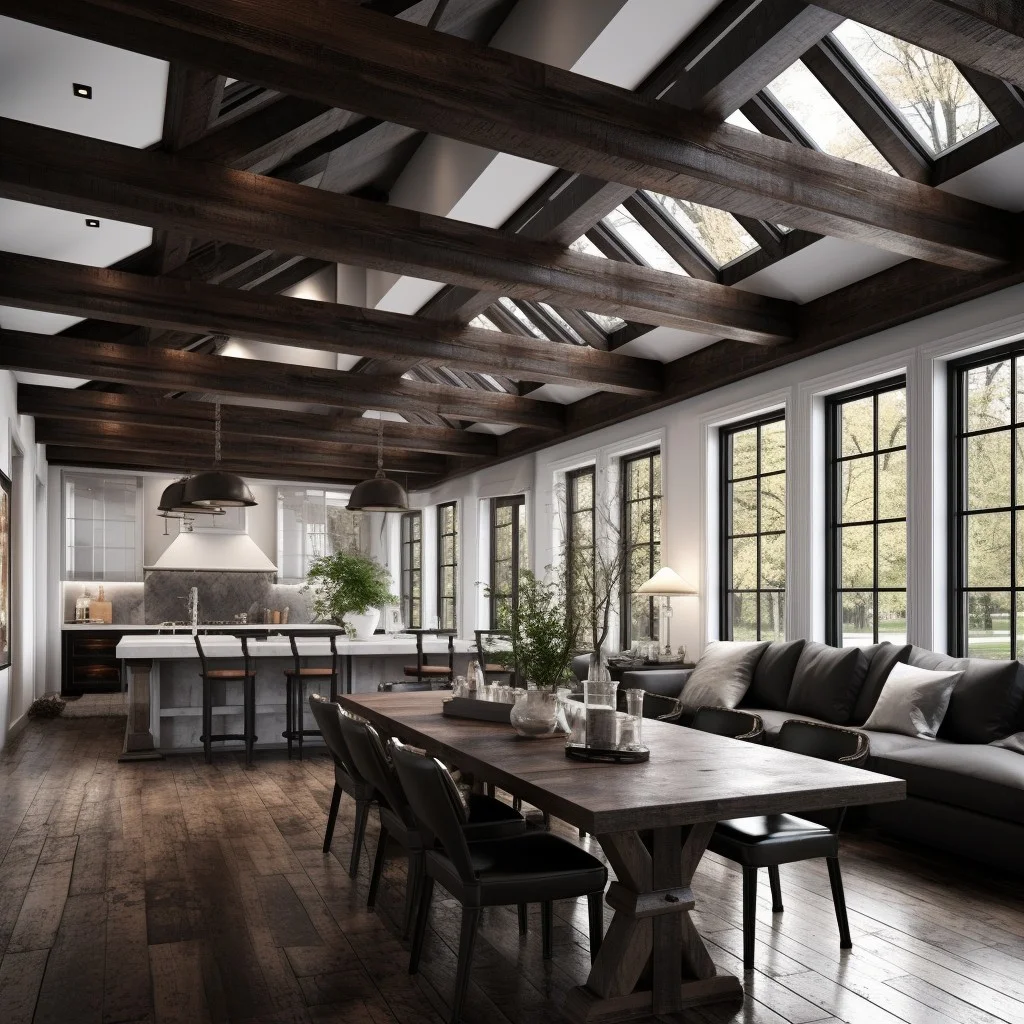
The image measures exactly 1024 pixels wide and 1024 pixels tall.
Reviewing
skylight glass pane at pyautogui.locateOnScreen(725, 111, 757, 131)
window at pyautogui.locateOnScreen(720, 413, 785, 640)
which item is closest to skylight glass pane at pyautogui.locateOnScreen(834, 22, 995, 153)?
skylight glass pane at pyautogui.locateOnScreen(725, 111, 757, 131)

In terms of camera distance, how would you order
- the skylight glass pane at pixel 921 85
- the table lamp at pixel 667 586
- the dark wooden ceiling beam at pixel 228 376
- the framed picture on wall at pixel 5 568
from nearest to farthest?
the skylight glass pane at pixel 921 85, the dark wooden ceiling beam at pixel 228 376, the table lamp at pixel 667 586, the framed picture on wall at pixel 5 568

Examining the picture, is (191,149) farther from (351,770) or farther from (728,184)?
(351,770)

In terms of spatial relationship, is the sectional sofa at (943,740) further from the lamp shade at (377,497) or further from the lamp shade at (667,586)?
the lamp shade at (377,497)

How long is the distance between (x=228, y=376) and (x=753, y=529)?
4070 millimetres

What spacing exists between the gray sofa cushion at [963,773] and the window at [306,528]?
9.68 m

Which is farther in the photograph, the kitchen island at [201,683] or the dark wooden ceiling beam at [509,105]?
the kitchen island at [201,683]

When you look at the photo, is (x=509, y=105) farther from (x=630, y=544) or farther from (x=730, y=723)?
(x=630, y=544)

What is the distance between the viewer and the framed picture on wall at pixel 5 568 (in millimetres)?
7238

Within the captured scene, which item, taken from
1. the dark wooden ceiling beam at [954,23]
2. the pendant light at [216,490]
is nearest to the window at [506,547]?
the pendant light at [216,490]

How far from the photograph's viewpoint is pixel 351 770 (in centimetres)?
405

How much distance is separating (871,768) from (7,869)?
3983mm

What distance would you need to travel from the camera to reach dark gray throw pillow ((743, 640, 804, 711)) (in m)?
5.93

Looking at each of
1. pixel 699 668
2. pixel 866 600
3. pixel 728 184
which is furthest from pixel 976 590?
pixel 728 184

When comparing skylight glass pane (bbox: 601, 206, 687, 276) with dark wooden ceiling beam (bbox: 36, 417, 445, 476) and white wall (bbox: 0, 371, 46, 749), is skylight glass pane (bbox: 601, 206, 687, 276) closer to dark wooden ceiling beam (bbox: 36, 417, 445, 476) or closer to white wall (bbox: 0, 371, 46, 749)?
dark wooden ceiling beam (bbox: 36, 417, 445, 476)
